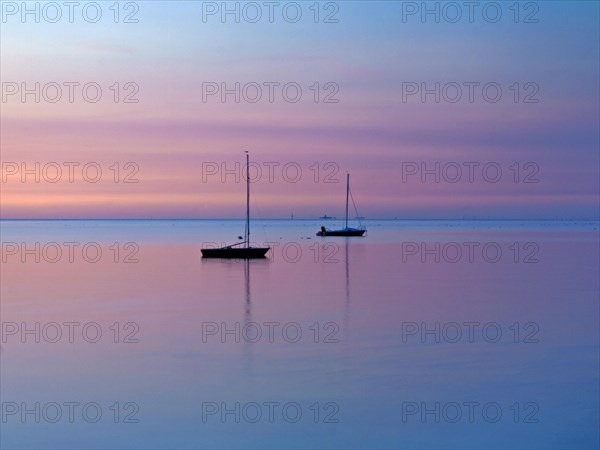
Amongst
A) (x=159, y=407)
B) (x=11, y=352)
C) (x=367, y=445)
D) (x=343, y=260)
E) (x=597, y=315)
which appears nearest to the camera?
(x=367, y=445)

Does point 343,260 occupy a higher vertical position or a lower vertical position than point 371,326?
higher

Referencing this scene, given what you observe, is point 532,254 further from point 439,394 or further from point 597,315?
point 439,394

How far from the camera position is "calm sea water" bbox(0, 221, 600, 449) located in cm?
1240

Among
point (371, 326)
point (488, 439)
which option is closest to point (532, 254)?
point (371, 326)

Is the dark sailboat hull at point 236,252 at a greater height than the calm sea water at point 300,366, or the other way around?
the dark sailboat hull at point 236,252

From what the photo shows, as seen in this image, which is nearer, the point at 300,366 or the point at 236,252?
the point at 300,366

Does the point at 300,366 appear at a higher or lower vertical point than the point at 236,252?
→ lower

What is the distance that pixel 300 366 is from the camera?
16.7 metres

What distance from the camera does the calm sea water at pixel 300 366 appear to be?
12.4 m

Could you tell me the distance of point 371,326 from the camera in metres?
22.3

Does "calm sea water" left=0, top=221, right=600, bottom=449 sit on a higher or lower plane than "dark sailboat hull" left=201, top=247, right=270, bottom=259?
lower

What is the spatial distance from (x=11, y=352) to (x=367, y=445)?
1035 cm

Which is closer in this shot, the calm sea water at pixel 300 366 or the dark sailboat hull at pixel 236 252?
the calm sea water at pixel 300 366

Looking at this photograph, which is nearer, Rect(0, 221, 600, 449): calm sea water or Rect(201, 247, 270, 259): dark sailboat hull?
Rect(0, 221, 600, 449): calm sea water
